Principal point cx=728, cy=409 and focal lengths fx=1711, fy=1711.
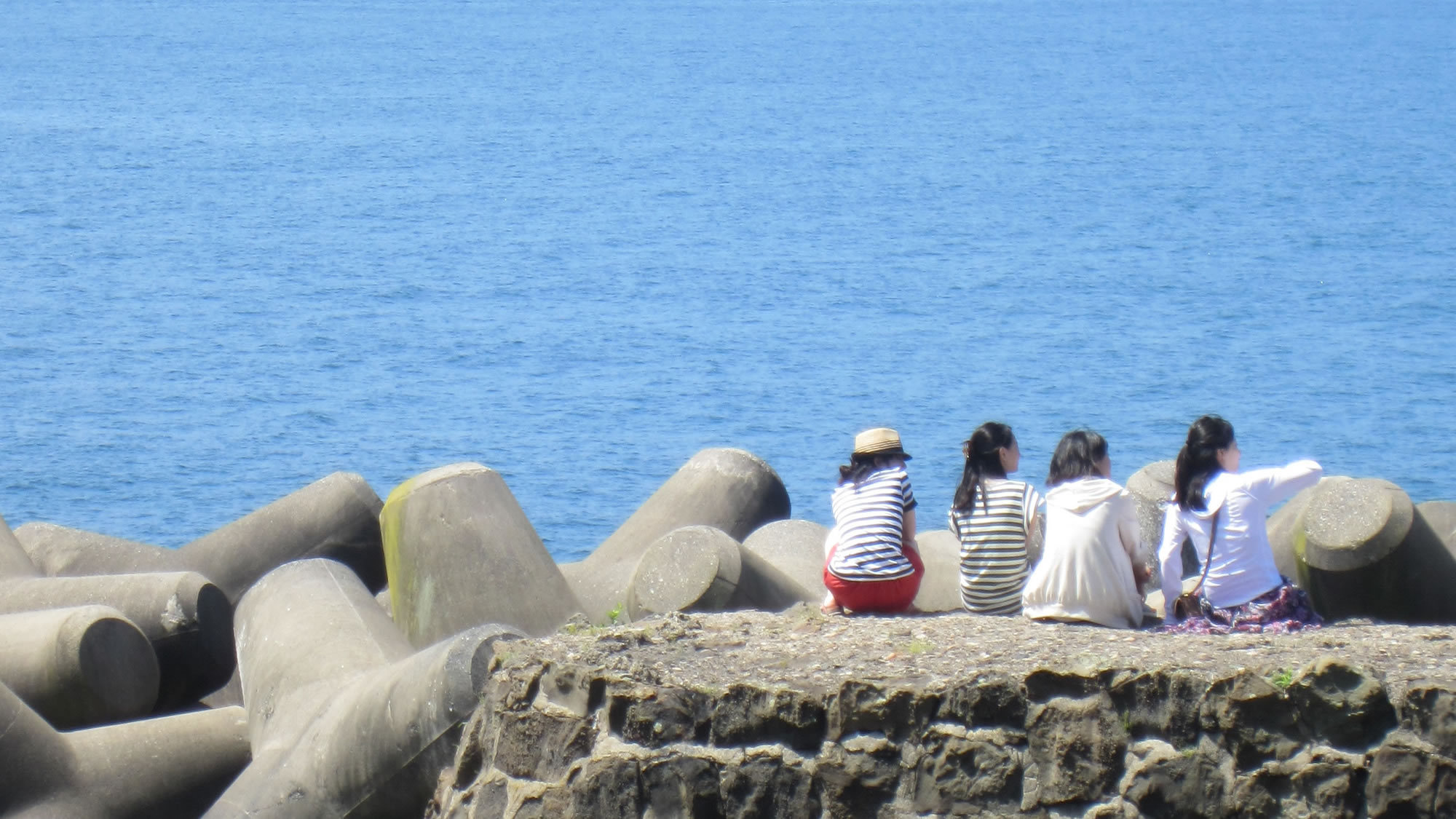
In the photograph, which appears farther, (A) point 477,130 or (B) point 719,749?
(A) point 477,130

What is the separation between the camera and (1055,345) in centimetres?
3012

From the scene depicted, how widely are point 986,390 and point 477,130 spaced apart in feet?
94.6

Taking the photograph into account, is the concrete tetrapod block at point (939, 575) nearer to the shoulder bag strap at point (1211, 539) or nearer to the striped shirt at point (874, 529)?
the striped shirt at point (874, 529)

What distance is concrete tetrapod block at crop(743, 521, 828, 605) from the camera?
7.43m

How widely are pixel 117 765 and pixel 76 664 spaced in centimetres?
48

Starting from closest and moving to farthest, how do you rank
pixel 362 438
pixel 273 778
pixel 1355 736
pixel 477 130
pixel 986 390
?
1. pixel 1355 736
2. pixel 273 778
3. pixel 362 438
4. pixel 986 390
5. pixel 477 130

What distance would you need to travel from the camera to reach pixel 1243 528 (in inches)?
192

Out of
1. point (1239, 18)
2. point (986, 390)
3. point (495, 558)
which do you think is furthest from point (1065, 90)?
point (495, 558)

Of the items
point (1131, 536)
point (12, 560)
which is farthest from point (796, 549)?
point (12, 560)

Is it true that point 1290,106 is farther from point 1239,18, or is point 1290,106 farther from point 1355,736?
point 1355,736

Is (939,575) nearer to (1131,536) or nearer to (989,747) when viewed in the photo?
(1131,536)

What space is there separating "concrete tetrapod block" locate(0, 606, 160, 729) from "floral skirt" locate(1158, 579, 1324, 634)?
3.89m

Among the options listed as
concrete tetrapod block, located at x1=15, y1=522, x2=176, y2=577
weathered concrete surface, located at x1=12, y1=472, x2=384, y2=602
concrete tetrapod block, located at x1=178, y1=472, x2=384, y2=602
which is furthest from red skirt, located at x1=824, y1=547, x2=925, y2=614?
concrete tetrapod block, located at x1=15, y1=522, x2=176, y2=577

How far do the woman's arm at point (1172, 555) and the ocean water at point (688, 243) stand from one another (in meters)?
12.8
